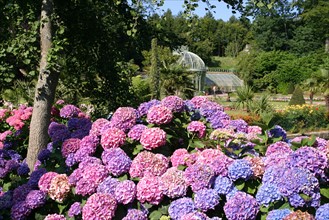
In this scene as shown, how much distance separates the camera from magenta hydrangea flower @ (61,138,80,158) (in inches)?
111

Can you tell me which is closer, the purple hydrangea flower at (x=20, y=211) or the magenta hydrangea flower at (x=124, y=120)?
the purple hydrangea flower at (x=20, y=211)

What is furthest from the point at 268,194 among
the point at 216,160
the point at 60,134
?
the point at 60,134

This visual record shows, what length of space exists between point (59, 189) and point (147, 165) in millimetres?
554

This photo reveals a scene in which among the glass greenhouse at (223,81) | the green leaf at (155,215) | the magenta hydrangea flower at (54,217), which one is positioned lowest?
the glass greenhouse at (223,81)

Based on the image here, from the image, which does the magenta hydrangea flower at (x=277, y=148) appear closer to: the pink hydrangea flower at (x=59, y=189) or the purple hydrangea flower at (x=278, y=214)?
the purple hydrangea flower at (x=278, y=214)

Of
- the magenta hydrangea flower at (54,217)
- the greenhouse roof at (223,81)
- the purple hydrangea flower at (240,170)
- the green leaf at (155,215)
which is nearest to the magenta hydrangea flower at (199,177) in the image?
the purple hydrangea flower at (240,170)

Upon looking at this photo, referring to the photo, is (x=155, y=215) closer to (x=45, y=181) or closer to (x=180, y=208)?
(x=180, y=208)

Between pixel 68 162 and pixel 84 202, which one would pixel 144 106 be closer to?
pixel 68 162

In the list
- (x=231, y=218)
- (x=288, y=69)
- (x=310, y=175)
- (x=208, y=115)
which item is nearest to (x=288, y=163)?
(x=310, y=175)

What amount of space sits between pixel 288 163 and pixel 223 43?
79376mm

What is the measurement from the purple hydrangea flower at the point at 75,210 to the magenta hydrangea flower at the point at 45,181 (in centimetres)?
26

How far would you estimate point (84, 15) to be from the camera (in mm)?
4629

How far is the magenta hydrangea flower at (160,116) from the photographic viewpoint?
2.61 metres

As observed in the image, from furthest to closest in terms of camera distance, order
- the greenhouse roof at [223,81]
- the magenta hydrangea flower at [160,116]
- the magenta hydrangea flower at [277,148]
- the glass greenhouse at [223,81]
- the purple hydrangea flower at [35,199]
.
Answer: the greenhouse roof at [223,81]
the glass greenhouse at [223,81]
the magenta hydrangea flower at [160,116]
the purple hydrangea flower at [35,199]
the magenta hydrangea flower at [277,148]
